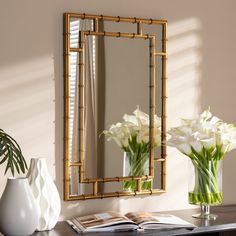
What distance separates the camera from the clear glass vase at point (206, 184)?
2812 millimetres

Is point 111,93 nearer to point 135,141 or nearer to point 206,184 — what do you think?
point 135,141

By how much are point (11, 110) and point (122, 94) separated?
56 centimetres

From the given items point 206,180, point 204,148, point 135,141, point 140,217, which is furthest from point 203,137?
Result: point 140,217

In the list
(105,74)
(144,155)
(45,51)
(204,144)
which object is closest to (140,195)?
(144,155)

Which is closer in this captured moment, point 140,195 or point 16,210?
point 16,210

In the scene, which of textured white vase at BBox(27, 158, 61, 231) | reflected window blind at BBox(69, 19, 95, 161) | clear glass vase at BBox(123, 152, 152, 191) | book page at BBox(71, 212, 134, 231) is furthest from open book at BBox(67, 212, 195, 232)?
reflected window blind at BBox(69, 19, 95, 161)

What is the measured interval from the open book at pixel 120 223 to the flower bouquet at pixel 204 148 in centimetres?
19

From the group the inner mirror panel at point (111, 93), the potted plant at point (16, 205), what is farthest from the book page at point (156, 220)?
the potted plant at point (16, 205)

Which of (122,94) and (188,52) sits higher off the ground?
(188,52)

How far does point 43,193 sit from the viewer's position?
2557mm

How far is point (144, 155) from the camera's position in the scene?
9.70 feet

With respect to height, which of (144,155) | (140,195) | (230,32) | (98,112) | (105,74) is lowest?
(140,195)

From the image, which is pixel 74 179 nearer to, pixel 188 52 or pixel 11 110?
pixel 11 110

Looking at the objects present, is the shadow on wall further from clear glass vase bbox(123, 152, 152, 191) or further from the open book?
the open book
